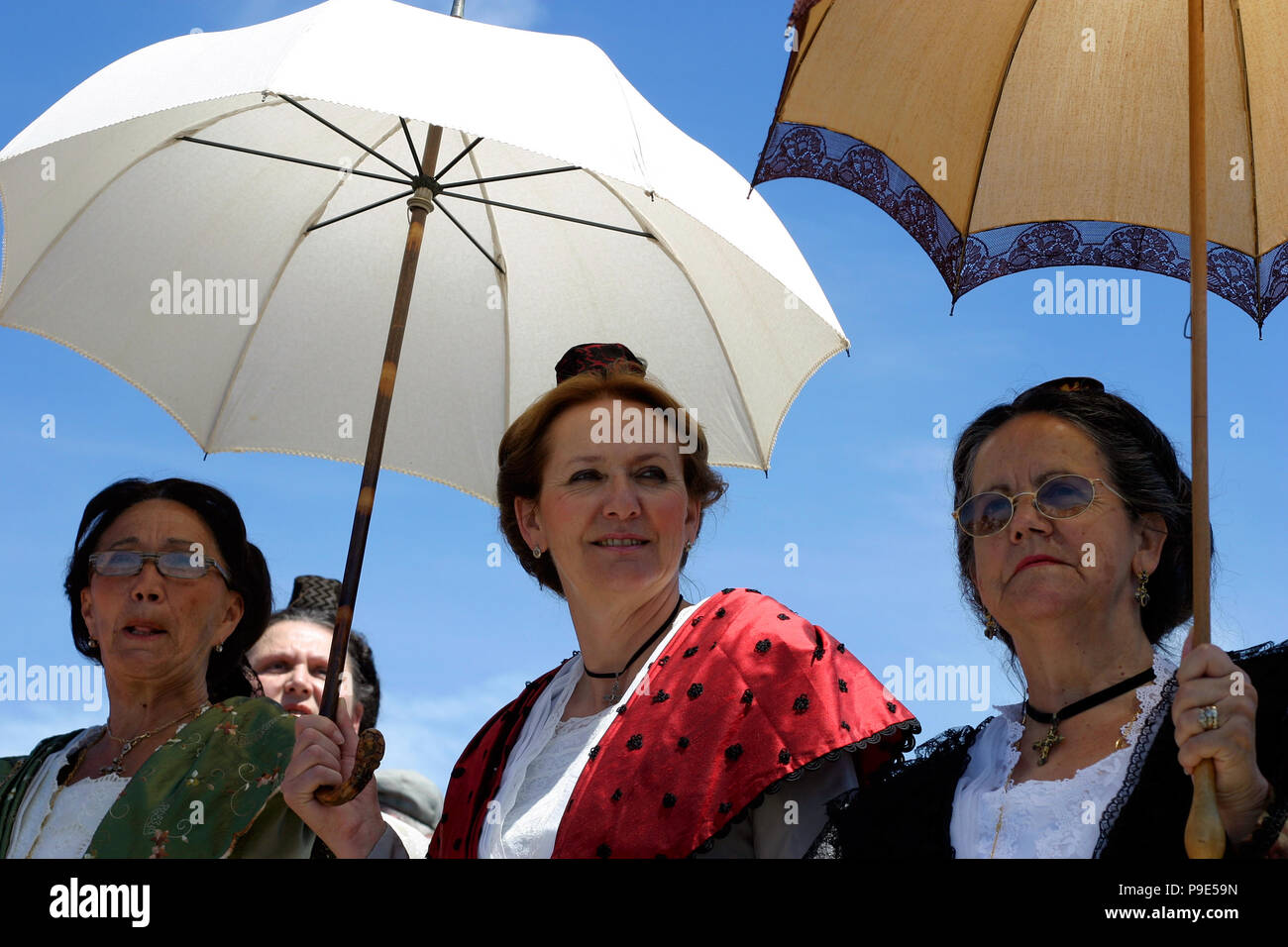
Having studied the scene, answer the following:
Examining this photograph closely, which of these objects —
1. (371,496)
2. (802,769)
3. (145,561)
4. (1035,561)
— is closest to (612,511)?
(371,496)

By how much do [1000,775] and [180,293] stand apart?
2896 mm

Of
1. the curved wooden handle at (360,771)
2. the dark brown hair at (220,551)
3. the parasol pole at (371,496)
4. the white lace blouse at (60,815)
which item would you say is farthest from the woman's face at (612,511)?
the white lace blouse at (60,815)

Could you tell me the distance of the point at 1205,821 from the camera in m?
2.68

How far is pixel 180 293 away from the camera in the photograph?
15.6ft

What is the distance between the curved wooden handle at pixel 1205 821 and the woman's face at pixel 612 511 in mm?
1568

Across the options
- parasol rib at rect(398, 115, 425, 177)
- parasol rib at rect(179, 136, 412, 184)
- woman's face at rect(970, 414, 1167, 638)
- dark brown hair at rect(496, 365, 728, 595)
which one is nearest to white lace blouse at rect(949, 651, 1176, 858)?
woman's face at rect(970, 414, 1167, 638)

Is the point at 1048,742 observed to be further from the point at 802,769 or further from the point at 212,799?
the point at 212,799

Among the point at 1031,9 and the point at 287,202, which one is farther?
the point at 287,202

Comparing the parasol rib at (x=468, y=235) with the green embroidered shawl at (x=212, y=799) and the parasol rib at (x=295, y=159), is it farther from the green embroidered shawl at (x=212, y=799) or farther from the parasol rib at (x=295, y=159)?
the green embroidered shawl at (x=212, y=799)

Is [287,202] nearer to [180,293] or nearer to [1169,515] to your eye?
[180,293]

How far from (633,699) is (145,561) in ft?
5.06
